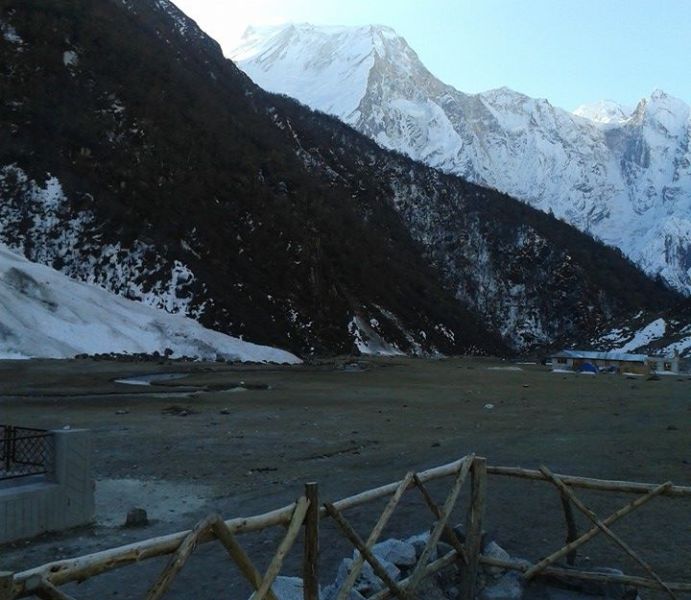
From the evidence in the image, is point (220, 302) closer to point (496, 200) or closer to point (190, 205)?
point (190, 205)

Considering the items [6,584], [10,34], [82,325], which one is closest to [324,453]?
[6,584]

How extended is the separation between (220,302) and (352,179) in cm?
7899

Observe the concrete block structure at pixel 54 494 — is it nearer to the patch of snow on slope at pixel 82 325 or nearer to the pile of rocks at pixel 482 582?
the pile of rocks at pixel 482 582

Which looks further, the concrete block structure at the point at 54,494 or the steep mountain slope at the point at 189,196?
the steep mountain slope at the point at 189,196

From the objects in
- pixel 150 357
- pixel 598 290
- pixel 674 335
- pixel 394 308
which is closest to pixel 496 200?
pixel 598 290

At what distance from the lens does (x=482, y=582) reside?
7230mm

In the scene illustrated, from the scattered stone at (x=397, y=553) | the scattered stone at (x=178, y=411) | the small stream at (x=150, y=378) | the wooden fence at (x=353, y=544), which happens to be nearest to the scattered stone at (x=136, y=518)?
the scattered stone at (x=397, y=553)

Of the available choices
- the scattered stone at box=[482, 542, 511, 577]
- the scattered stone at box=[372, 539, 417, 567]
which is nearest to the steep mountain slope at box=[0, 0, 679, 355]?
the scattered stone at box=[482, 542, 511, 577]

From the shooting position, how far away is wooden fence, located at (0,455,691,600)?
390cm

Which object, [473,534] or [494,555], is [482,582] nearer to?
[494,555]

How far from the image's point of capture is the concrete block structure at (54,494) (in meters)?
8.66

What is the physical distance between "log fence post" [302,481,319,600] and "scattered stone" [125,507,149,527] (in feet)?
16.6

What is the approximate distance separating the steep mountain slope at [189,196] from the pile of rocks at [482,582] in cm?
5324

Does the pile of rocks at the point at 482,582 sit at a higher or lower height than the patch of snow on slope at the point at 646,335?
higher
